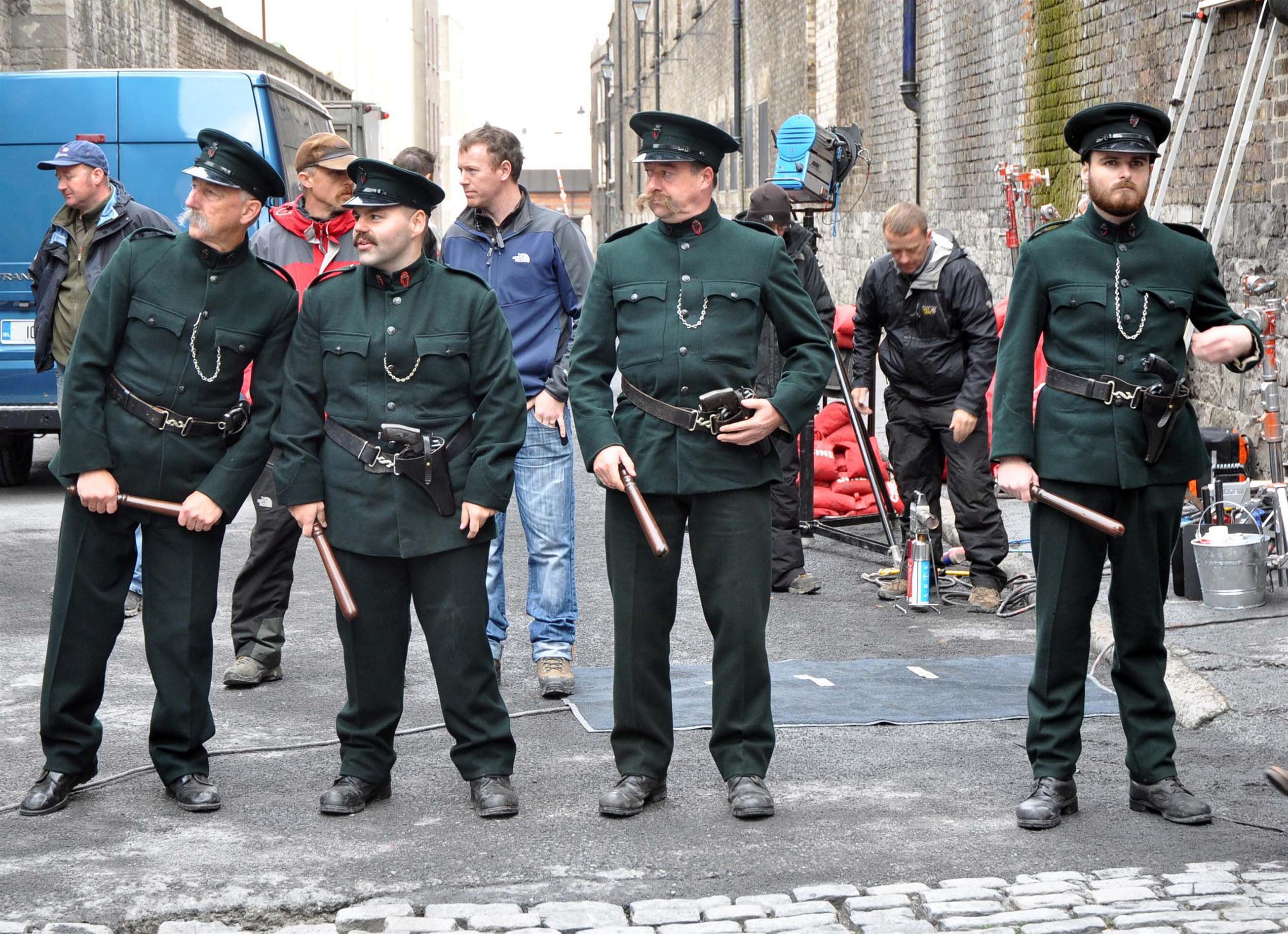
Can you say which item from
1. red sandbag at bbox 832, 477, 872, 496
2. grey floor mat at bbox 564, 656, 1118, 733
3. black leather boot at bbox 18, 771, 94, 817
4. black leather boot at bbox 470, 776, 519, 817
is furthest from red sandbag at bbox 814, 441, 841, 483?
black leather boot at bbox 18, 771, 94, 817

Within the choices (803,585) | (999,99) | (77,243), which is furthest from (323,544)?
(999,99)

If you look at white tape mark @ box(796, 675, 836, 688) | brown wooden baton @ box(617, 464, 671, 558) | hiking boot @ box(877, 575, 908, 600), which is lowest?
white tape mark @ box(796, 675, 836, 688)

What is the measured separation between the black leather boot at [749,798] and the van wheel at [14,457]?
821cm

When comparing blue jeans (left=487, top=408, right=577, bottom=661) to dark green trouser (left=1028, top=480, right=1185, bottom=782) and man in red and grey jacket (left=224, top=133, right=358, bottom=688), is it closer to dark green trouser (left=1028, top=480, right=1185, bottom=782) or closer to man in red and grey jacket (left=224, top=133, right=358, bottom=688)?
man in red and grey jacket (left=224, top=133, right=358, bottom=688)

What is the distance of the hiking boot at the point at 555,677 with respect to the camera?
6160 millimetres

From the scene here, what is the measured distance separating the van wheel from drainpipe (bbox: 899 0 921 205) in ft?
38.8

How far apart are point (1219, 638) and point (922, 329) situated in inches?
79.6

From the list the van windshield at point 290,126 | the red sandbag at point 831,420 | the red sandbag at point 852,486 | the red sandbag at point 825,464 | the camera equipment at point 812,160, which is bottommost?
the red sandbag at point 852,486

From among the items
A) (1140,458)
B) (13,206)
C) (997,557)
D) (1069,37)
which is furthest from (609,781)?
(1069,37)

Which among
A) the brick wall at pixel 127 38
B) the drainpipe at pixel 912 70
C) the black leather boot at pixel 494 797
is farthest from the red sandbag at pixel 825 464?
Answer: the brick wall at pixel 127 38

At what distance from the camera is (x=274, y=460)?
20.7 ft

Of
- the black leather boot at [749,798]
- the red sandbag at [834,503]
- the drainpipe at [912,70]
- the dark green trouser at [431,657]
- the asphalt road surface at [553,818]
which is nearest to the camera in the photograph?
the asphalt road surface at [553,818]

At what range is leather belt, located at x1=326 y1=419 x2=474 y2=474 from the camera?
4.71 meters

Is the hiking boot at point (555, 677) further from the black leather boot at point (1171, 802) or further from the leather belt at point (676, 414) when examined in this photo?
the black leather boot at point (1171, 802)
